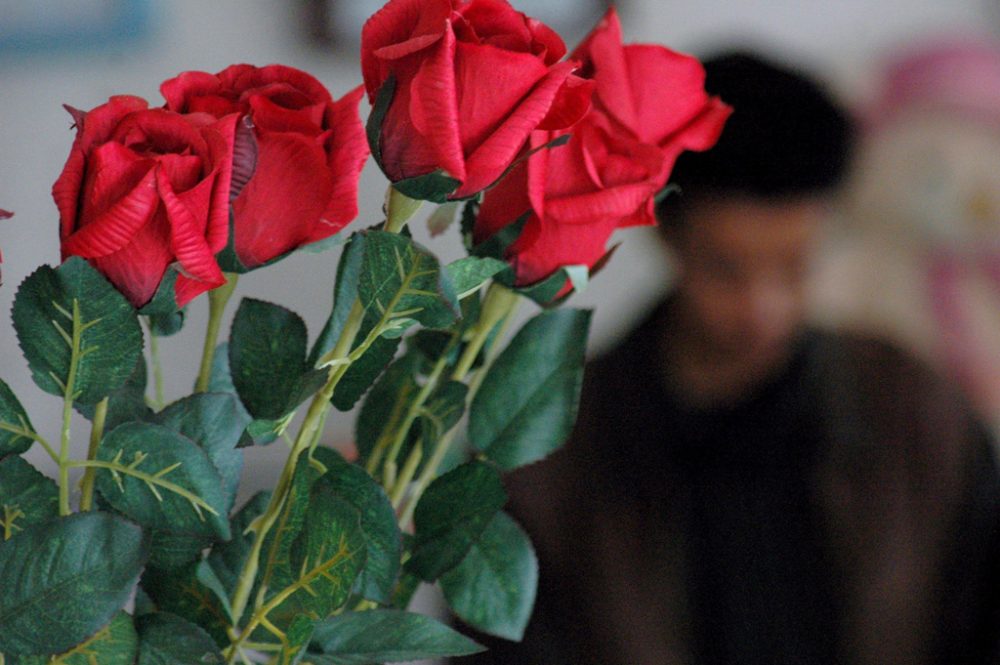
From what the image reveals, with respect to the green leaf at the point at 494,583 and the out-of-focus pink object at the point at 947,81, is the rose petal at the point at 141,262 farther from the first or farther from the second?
the out-of-focus pink object at the point at 947,81

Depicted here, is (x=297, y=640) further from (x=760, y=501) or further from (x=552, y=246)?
(x=760, y=501)

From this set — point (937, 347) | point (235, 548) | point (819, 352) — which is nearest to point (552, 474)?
point (819, 352)

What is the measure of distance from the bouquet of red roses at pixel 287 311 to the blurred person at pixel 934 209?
1.02 meters

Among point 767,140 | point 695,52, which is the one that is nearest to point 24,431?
point 767,140

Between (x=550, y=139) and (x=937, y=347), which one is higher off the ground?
(x=550, y=139)

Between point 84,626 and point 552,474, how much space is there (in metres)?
1.09

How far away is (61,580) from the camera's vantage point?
0.74ft

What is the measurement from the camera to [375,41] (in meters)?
0.24

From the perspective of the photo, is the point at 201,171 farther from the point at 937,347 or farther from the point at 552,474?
the point at 937,347

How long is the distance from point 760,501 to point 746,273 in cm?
31

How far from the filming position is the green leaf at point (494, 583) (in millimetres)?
298

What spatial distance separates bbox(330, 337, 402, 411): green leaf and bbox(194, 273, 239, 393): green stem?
4 centimetres

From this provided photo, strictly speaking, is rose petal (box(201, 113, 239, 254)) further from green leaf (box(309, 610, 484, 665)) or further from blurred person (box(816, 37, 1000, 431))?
blurred person (box(816, 37, 1000, 431))

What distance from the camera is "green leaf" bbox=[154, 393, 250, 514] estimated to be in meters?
0.26
